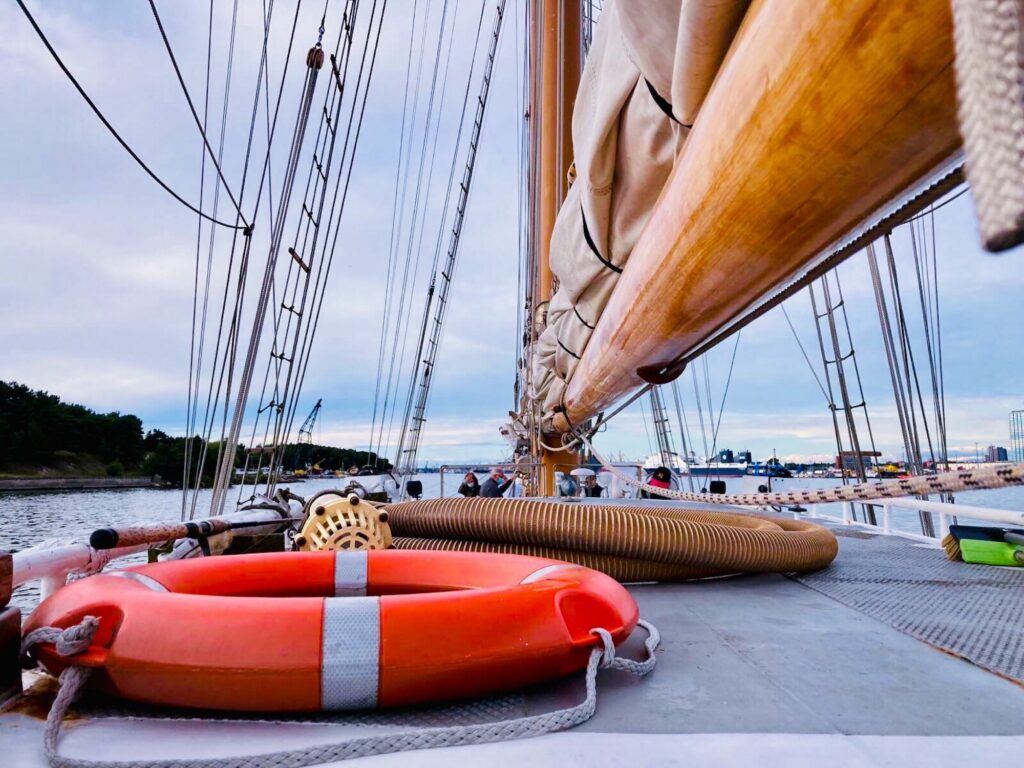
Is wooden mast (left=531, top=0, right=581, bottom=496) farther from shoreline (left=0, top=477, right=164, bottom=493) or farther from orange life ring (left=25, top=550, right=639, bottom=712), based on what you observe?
shoreline (left=0, top=477, right=164, bottom=493)

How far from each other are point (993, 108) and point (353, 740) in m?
1.19

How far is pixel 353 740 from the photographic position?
1096mm

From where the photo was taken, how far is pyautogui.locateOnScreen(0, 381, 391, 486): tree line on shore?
34.8 m

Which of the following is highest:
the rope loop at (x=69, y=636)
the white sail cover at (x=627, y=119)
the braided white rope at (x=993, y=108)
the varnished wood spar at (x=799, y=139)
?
the white sail cover at (x=627, y=119)

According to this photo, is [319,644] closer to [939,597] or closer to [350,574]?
[350,574]

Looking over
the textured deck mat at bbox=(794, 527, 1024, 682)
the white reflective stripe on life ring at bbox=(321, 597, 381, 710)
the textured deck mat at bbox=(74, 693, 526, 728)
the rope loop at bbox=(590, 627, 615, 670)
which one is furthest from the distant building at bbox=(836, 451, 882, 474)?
the white reflective stripe on life ring at bbox=(321, 597, 381, 710)

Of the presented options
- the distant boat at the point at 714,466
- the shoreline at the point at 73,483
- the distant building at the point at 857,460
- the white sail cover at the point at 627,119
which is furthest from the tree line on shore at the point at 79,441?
the white sail cover at the point at 627,119

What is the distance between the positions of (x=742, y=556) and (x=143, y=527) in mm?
2080

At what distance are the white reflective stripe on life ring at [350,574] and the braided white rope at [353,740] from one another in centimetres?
67

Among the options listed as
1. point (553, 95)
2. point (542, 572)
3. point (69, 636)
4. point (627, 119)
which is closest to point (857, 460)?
point (542, 572)

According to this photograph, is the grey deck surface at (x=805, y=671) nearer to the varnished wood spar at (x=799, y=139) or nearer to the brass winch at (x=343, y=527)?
the varnished wood spar at (x=799, y=139)

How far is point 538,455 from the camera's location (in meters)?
7.36

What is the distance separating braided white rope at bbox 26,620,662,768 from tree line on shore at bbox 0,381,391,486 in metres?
33.0

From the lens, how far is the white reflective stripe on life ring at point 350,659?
1194 millimetres
